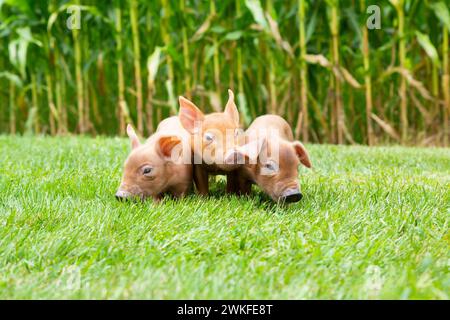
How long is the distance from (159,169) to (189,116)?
246 mm

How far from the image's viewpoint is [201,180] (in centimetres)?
262

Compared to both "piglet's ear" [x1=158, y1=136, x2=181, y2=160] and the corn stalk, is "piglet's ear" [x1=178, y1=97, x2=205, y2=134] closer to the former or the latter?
"piglet's ear" [x1=158, y1=136, x2=181, y2=160]

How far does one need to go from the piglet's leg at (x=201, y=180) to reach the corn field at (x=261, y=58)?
2780 mm

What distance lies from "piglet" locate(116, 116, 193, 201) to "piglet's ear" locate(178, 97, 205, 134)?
0.18 feet

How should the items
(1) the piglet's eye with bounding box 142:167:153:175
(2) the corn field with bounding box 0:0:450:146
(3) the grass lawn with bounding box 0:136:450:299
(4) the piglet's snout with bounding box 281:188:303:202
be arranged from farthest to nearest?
(2) the corn field with bounding box 0:0:450:146 → (1) the piglet's eye with bounding box 142:167:153:175 → (4) the piglet's snout with bounding box 281:188:303:202 → (3) the grass lawn with bounding box 0:136:450:299

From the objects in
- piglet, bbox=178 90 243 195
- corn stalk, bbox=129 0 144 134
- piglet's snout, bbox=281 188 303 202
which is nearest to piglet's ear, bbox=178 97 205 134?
piglet, bbox=178 90 243 195

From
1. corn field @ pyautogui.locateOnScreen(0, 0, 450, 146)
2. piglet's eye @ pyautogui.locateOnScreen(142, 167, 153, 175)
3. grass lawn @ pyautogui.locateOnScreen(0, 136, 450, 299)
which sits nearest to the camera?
grass lawn @ pyautogui.locateOnScreen(0, 136, 450, 299)

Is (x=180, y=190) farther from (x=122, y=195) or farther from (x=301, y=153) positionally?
(x=301, y=153)

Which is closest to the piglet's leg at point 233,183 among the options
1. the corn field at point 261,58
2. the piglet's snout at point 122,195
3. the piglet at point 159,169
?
the piglet at point 159,169

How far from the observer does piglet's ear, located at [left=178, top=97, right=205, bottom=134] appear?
8.36 ft

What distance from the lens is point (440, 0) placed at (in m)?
5.53

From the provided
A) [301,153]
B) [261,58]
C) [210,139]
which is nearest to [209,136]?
[210,139]

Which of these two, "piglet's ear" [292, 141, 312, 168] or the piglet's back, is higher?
the piglet's back

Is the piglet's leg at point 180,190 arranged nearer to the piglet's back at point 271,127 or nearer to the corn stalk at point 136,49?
the piglet's back at point 271,127
